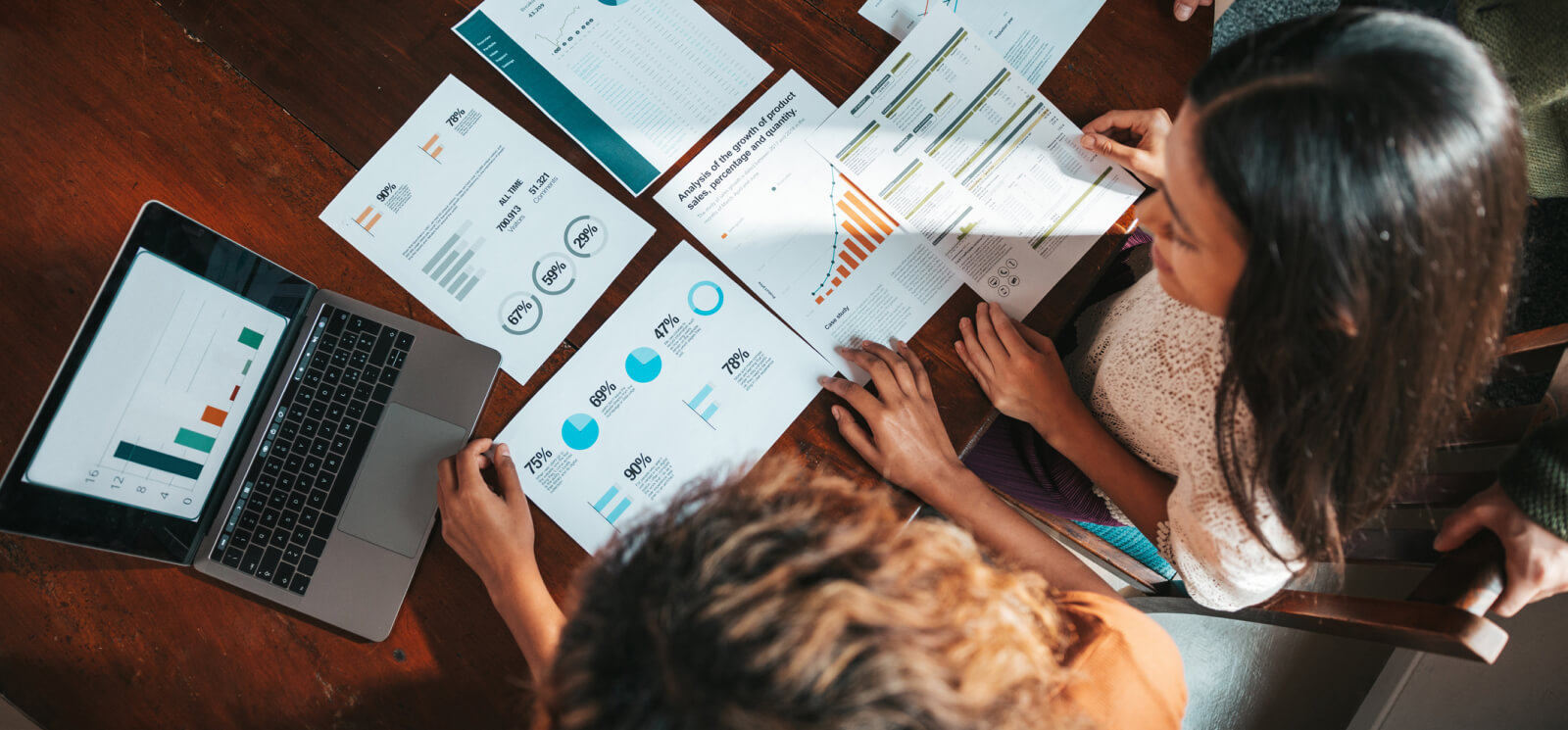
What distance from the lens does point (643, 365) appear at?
862 millimetres

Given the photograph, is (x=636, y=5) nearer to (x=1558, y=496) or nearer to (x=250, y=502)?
(x=250, y=502)

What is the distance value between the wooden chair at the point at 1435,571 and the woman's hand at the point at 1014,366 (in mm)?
258

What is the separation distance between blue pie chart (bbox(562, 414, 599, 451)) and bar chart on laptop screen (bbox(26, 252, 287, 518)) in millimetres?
311

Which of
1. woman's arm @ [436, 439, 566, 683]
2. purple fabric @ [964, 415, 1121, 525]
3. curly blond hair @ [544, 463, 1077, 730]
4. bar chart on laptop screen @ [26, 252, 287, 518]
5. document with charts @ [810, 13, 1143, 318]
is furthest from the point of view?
purple fabric @ [964, 415, 1121, 525]

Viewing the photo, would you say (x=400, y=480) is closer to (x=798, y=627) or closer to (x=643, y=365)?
Result: (x=643, y=365)

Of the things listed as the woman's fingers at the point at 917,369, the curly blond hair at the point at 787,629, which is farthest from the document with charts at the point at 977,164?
the curly blond hair at the point at 787,629

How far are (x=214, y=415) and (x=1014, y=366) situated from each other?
83 cm

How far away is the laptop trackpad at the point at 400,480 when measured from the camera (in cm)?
83

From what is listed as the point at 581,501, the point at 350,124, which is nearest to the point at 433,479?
the point at 581,501

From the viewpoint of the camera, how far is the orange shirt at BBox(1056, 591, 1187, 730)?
A: 70 cm

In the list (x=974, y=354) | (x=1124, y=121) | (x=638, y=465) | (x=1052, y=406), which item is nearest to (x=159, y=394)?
(x=638, y=465)

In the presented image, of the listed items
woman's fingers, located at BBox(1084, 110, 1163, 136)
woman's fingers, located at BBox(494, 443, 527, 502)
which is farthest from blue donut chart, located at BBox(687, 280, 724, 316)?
woman's fingers, located at BBox(1084, 110, 1163, 136)

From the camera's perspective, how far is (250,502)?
817mm

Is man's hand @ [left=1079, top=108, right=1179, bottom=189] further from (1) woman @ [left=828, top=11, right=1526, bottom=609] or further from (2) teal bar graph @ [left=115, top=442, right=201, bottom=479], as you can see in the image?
(2) teal bar graph @ [left=115, top=442, right=201, bottom=479]
